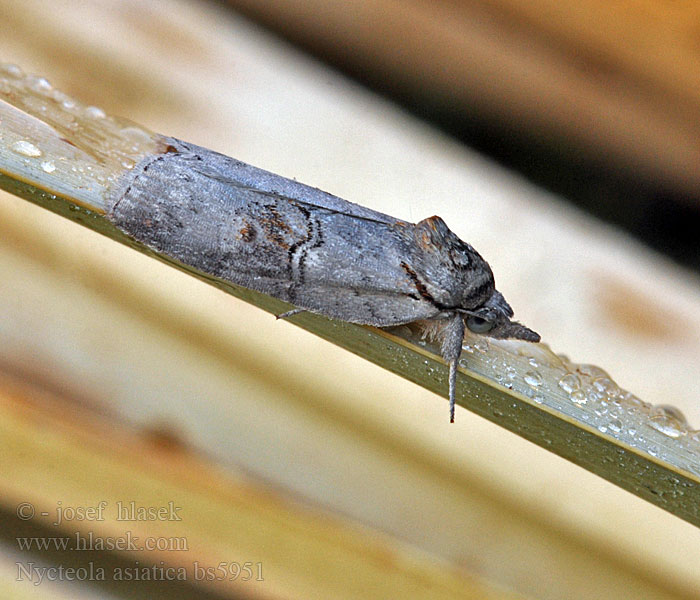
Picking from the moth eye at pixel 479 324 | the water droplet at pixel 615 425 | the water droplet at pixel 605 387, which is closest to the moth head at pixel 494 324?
the moth eye at pixel 479 324

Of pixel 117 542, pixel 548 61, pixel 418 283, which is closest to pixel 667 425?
pixel 418 283

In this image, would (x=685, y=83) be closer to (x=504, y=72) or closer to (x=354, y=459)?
(x=504, y=72)

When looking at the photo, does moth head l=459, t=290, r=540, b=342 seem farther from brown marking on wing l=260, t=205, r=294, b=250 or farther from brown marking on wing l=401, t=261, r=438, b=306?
brown marking on wing l=260, t=205, r=294, b=250

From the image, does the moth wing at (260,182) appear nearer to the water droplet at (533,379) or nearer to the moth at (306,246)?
the moth at (306,246)

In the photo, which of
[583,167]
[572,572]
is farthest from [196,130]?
[572,572]

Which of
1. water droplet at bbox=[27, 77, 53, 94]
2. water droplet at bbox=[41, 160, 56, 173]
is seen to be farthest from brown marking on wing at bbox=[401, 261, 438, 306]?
water droplet at bbox=[27, 77, 53, 94]

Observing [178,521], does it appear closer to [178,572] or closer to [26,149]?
[178,572]
